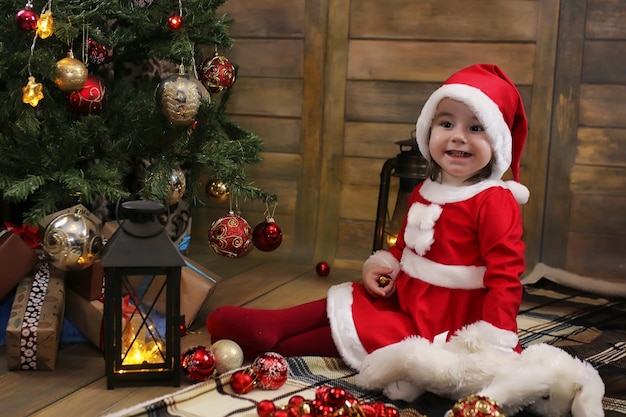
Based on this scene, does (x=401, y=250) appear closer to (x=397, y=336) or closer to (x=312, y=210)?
(x=397, y=336)

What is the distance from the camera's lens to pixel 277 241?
7.06 feet

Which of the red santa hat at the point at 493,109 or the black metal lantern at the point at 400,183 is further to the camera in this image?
the black metal lantern at the point at 400,183

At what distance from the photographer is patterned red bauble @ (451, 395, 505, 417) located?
1.24 meters

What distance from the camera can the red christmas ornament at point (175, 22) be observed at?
1935mm

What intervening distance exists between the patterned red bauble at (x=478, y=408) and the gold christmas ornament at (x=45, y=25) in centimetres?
118

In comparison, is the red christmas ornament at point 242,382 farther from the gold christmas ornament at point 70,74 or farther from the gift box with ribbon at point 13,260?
the gold christmas ornament at point 70,74

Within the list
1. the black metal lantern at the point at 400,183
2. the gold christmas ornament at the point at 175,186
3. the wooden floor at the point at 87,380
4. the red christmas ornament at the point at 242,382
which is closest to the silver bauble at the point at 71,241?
the wooden floor at the point at 87,380

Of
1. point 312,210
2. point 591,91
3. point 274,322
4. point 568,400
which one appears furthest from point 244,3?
point 568,400

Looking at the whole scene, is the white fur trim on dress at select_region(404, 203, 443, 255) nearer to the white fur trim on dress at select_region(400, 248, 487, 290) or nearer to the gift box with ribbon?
the white fur trim on dress at select_region(400, 248, 487, 290)

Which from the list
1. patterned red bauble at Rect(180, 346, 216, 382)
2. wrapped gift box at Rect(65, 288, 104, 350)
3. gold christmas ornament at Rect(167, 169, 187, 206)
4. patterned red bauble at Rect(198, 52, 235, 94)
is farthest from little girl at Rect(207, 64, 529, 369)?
patterned red bauble at Rect(198, 52, 235, 94)

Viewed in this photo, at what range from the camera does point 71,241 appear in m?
1.65

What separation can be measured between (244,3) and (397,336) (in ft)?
5.21

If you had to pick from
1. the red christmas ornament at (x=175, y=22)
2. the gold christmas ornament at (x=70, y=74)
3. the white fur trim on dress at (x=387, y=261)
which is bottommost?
the white fur trim on dress at (x=387, y=261)

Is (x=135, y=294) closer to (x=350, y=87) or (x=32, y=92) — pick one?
(x=32, y=92)
